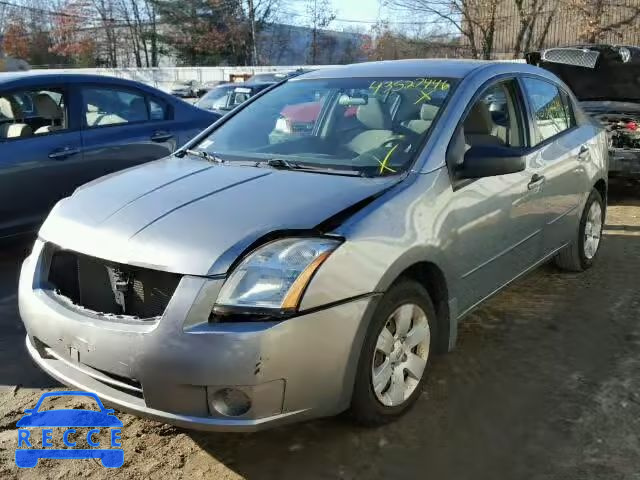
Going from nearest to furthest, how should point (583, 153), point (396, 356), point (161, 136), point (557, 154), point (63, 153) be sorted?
point (396, 356) < point (557, 154) < point (583, 153) < point (63, 153) < point (161, 136)

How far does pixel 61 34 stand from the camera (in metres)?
54.2

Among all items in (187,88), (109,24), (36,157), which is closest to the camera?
(36,157)

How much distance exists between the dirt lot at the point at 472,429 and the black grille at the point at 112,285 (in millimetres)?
680

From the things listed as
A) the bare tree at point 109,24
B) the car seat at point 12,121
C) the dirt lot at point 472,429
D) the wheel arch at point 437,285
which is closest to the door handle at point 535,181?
the dirt lot at point 472,429

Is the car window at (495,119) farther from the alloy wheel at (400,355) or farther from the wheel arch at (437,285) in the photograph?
the alloy wheel at (400,355)

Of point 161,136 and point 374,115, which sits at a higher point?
point 374,115

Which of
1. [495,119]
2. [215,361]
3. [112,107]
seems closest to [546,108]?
[495,119]

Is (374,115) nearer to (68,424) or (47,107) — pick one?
(68,424)

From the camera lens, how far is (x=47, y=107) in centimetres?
553

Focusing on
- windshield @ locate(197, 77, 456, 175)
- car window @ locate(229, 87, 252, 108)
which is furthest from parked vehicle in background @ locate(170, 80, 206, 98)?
windshield @ locate(197, 77, 456, 175)

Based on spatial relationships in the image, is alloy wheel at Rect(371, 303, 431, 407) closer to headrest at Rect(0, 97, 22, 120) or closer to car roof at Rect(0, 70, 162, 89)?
car roof at Rect(0, 70, 162, 89)

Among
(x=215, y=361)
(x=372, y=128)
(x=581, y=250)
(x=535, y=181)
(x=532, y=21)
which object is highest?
(x=532, y=21)

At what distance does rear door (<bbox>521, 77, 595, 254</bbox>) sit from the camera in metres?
4.07

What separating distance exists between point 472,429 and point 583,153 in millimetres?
Answer: 2542
